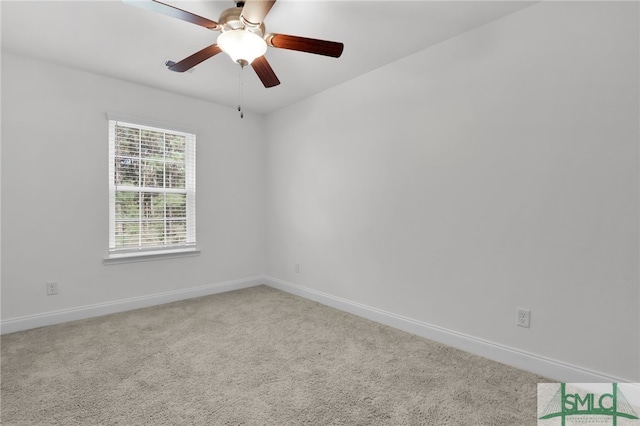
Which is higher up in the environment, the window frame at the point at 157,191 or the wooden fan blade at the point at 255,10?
the wooden fan blade at the point at 255,10

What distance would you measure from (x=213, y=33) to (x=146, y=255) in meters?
2.41

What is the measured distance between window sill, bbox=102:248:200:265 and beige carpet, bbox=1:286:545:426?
0.61 m

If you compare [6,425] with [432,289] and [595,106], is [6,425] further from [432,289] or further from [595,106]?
[595,106]

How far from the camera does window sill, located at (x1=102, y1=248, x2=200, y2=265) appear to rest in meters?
3.26

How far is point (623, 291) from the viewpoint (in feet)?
5.91

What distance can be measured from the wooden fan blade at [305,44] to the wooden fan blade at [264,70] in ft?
0.66

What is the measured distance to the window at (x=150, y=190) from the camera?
3.31 m

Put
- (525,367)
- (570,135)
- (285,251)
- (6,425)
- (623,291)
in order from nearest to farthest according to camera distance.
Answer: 1. (6,425)
2. (623,291)
3. (570,135)
4. (525,367)
5. (285,251)

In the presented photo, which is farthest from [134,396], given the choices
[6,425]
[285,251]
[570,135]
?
[570,135]

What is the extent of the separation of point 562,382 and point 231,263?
3.56m

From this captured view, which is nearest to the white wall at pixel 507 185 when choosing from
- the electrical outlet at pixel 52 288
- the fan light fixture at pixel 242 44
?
the fan light fixture at pixel 242 44

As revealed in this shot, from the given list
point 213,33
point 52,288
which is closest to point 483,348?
point 213,33

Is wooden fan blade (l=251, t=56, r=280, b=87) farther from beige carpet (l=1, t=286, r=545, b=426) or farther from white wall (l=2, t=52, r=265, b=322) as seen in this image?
beige carpet (l=1, t=286, r=545, b=426)

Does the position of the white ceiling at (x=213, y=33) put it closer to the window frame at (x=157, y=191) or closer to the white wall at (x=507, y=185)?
the white wall at (x=507, y=185)
